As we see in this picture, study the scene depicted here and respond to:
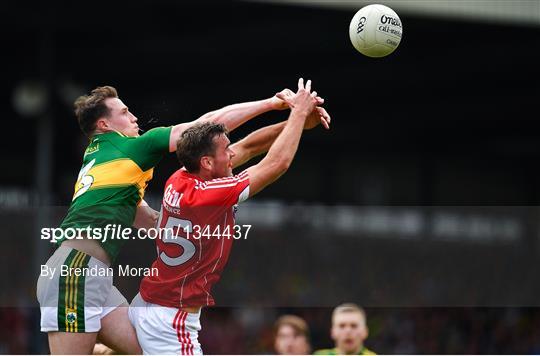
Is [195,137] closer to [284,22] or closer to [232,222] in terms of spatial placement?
[232,222]

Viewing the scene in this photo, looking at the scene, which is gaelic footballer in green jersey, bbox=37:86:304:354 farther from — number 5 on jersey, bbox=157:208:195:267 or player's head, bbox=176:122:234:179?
number 5 on jersey, bbox=157:208:195:267

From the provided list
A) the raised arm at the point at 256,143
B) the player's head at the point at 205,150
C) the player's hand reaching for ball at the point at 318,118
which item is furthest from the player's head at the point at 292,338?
the player's head at the point at 205,150

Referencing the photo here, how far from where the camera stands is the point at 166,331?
5867 mm

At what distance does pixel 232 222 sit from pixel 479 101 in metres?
12.9

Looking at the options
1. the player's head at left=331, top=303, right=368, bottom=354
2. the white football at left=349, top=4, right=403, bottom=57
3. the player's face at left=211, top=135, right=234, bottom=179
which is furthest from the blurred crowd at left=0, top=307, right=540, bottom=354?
the player's face at left=211, top=135, right=234, bottom=179

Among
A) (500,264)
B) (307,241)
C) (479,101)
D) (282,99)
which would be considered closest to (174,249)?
(282,99)

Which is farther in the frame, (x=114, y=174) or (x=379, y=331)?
(x=379, y=331)

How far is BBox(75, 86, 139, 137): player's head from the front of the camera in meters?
6.38

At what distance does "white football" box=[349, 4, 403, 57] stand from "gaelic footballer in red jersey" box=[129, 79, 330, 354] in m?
0.80

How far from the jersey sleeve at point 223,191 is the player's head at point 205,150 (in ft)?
0.41

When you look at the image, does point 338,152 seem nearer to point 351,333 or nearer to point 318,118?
point 351,333

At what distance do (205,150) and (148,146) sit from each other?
1.36 feet

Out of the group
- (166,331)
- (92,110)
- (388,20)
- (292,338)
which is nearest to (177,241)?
(166,331)

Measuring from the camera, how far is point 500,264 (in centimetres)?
1496
